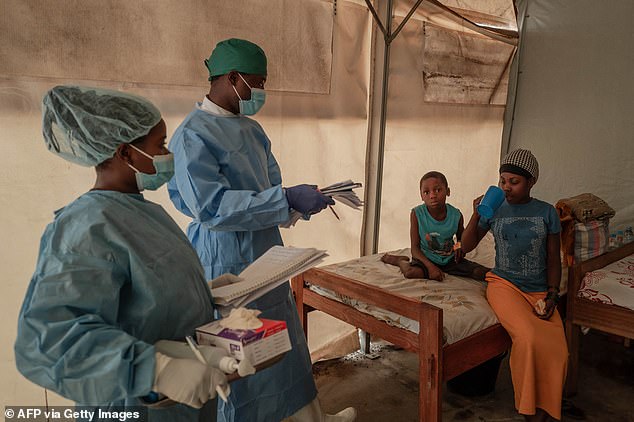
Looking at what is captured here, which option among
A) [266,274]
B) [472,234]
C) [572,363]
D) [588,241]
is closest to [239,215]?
[266,274]

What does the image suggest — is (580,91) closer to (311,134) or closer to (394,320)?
(311,134)

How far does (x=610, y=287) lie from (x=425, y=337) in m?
1.26

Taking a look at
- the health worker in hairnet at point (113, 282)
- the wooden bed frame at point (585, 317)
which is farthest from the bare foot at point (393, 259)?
the health worker in hairnet at point (113, 282)

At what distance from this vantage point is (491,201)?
266 centimetres

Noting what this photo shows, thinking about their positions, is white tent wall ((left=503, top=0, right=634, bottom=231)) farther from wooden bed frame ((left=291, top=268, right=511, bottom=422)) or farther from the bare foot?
wooden bed frame ((left=291, top=268, right=511, bottom=422))

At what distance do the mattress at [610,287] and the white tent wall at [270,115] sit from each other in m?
1.37

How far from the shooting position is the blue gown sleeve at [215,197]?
1.89 meters

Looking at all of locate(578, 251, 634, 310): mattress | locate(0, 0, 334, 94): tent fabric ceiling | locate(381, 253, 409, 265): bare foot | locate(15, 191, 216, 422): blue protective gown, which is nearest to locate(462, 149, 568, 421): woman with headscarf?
locate(578, 251, 634, 310): mattress

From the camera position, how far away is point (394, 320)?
8.06ft

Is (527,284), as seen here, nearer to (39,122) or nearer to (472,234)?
(472,234)

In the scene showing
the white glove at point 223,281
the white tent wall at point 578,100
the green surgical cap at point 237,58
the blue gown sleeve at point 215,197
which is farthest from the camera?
the white tent wall at point 578,100

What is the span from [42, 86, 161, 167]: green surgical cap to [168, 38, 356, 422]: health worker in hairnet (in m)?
0.67

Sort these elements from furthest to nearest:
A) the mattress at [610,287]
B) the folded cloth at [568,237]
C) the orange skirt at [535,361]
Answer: the folded cloth at [568,237]
the mattress at [610,287]
the orange skirt at [535,361]

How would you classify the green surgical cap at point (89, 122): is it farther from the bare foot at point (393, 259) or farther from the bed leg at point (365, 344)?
the bed leg at point (365, 344)
